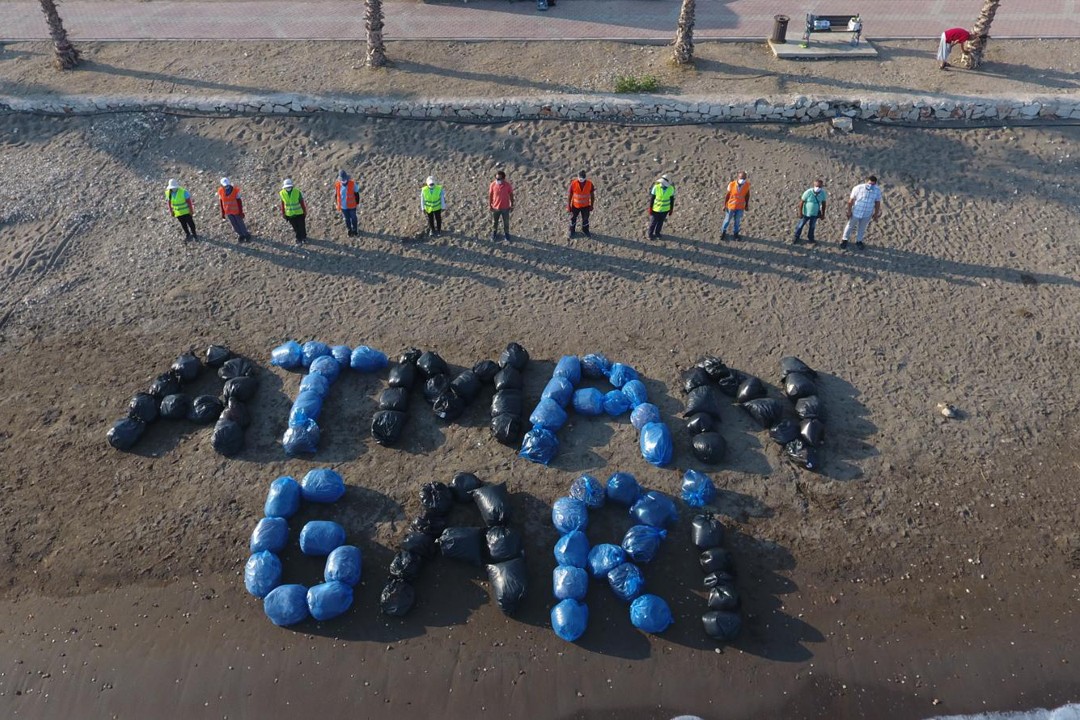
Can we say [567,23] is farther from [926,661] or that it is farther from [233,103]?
[926,661]

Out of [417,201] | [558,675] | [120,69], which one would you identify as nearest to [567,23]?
[417,201]

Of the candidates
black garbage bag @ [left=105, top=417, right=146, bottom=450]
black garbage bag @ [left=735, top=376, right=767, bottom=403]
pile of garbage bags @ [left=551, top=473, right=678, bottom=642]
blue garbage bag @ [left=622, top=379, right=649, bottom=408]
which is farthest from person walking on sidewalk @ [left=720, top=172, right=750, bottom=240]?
black garbage bag @ [left=105, top=417, right=146, bottom=450]

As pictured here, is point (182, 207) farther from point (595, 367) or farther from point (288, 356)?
point (595, 367)

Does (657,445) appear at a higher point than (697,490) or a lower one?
higher

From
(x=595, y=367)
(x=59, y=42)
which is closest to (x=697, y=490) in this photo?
(x=595, y=367)

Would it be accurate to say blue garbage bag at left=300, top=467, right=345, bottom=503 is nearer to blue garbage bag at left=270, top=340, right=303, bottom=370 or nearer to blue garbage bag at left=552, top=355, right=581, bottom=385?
blue garbage bag at left=270, top=340, right=303, bottom=370

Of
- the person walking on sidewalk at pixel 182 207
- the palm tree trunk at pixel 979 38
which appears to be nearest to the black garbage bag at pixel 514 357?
the person walking on sidewalk at pixel 182 207
